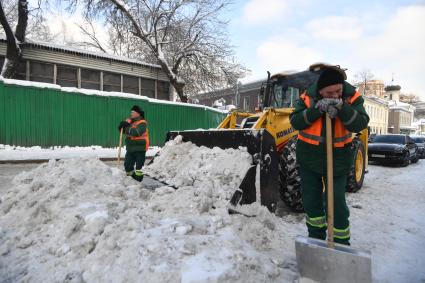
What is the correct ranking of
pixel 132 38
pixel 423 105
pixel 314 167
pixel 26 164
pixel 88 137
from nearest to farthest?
pixel 314 167 → pixel 26 164 → pixel 88 137 → pixel 132 38 → pixel 423 105

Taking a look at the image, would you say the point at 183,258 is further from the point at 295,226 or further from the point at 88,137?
the point at 88,137

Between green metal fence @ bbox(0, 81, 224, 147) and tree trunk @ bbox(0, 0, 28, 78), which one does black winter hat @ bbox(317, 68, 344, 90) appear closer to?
green metal fence @ bbox(0, 81, 224, 147)

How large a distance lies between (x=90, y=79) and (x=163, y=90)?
4.61 m

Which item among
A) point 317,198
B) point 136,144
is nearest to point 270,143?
point 317,198

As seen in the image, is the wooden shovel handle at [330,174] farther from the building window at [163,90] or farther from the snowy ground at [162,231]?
the building window at [163,90]

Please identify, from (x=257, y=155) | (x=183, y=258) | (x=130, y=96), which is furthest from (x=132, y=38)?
(x=183, y=258)

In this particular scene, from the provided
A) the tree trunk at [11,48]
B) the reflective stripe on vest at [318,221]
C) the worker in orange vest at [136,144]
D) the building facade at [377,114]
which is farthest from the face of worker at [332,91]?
the building facade at [377,114]

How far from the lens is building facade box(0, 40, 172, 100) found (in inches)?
606

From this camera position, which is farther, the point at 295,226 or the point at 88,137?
the point at 88,137

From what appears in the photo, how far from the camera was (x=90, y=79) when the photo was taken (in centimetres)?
1722

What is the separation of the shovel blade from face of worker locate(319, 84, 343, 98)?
1.25 metres

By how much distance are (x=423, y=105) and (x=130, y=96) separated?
106103 mm

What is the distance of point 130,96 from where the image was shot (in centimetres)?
1449

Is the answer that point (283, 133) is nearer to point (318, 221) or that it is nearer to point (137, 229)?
point (318, 221)
